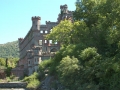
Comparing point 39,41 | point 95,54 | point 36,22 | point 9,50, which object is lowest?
point 95,54

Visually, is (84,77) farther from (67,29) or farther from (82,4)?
(67,29)

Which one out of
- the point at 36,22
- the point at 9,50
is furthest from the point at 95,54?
the point at 9,50

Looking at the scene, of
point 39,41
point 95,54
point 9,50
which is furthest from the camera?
point 9,50

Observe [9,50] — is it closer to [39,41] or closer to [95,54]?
[39,41]

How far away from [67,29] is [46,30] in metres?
27.5

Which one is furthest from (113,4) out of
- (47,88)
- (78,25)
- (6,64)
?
(6,64)

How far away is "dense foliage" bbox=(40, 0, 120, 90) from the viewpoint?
2305 cm

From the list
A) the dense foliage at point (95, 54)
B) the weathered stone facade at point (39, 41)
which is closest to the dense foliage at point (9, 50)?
the weathered stone facade at point (39, 41)

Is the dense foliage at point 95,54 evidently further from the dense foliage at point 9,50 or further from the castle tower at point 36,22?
the dense foliage at point 9,50

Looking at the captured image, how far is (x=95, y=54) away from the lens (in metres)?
26.6

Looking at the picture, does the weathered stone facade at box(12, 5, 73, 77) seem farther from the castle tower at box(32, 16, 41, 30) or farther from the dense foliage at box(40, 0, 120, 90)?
the dense foliage at box(40, 0, 120, 90)

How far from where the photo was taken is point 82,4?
3559 centimetres

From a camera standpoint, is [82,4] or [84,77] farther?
[82,4]

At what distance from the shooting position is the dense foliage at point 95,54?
23.0 m
